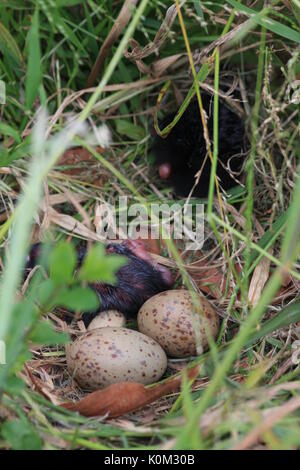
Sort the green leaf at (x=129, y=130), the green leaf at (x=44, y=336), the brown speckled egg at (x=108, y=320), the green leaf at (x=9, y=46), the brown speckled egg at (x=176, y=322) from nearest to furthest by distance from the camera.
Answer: the green leaf at (x=44, y=336)
the brown speckled egg at (x=176, y=322)
the brown speckled egg at (x=108, y=320)
the green leaf at (x=9, y=46)
the green leaf at (x=129, y=130)

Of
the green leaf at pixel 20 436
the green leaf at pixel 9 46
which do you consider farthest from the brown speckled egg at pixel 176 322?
the green leaf at pixel 9 46

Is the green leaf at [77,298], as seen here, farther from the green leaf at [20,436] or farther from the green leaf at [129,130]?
the green leaf at [129,130]

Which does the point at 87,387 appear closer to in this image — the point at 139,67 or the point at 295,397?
the point at 295,397

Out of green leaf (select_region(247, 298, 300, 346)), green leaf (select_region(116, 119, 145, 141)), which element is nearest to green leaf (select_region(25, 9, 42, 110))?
green leaf (select_region(116, 119, 145, 141))

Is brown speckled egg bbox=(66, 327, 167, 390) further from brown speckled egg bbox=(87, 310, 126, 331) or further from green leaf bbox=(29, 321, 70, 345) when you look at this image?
green leaf bbox=(29, 321, 70, 345)

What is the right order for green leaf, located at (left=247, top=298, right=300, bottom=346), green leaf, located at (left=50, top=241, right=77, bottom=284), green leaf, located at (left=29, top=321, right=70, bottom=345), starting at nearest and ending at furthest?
green leaf, located at (left=50, top=241, right=77, bottom=284) < green leaf, located at (left=29, top=321, right=70, bottom=345) < green leaf, located at (left=247, top=298, right=300, bottom=346)

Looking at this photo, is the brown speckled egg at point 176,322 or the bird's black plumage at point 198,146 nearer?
the brown speckled egg at point 176,322
